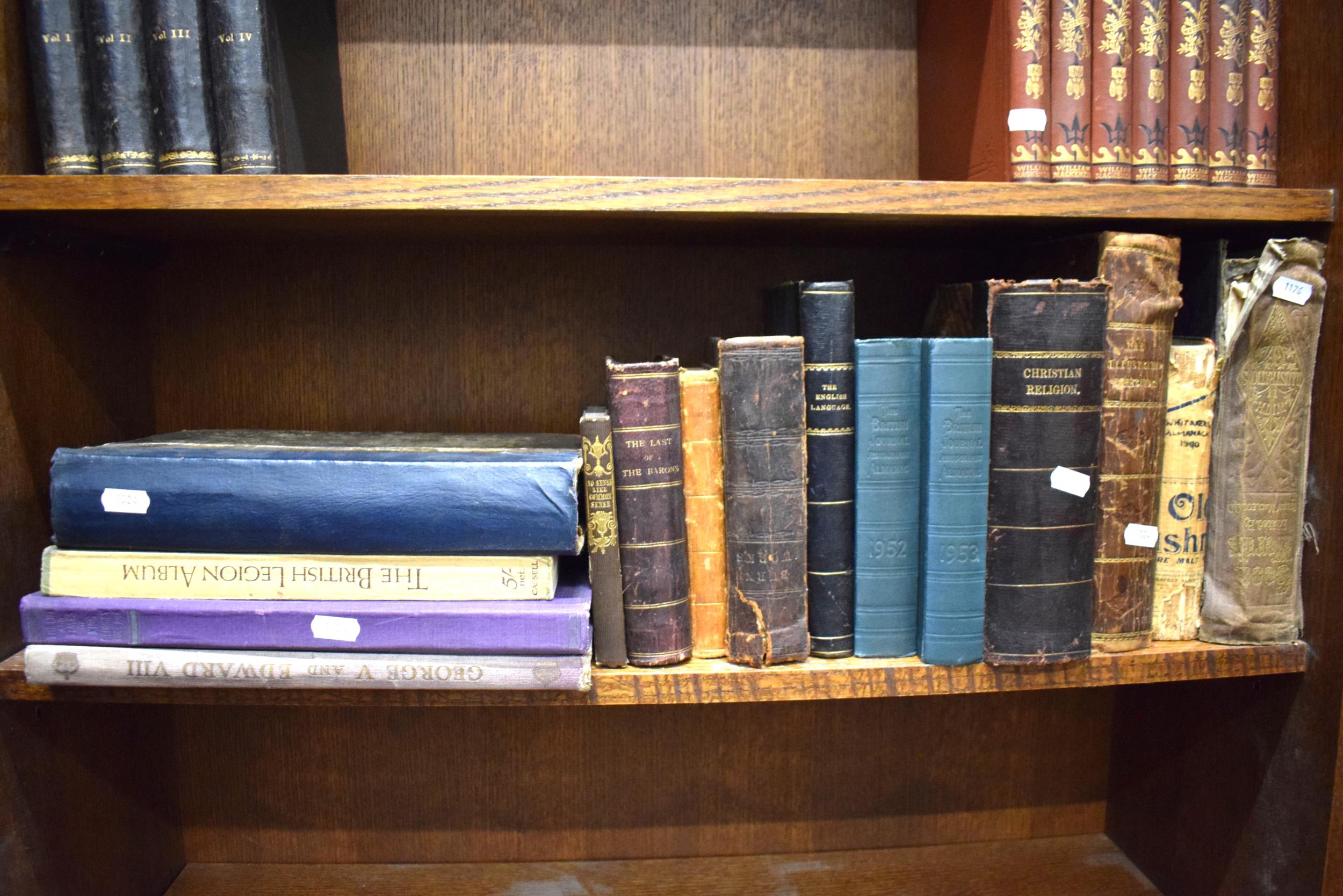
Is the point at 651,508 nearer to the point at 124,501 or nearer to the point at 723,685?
the point at 723,685

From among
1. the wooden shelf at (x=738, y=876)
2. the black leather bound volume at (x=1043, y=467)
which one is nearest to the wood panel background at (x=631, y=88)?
the black leather bound volume at (x=1043, y=467)

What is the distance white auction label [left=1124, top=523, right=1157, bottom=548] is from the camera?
747 mm

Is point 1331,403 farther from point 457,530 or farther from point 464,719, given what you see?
point 464,719

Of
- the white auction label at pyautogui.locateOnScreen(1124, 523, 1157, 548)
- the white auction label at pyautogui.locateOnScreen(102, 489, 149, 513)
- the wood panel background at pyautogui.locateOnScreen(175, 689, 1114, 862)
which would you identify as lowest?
the wood panel background at pyautogui.locateOnScreen(175, 689, 1114, 862)

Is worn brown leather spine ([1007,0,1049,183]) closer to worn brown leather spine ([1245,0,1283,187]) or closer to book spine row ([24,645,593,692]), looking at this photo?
worn brown leather spine ([1245,0,1283,187])

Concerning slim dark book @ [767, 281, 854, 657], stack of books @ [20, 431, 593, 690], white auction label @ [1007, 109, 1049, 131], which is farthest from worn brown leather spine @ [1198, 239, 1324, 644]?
stack of books @ [20, 431, 593, 690]

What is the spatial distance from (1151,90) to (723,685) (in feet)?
2.04

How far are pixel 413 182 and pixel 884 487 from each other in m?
0.45

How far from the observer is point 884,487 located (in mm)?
726

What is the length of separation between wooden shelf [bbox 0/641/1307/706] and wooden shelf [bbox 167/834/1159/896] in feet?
1.21

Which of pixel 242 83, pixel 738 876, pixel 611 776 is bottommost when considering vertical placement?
pixel 738 876

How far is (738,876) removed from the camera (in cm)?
99

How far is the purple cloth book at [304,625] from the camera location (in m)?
0.69

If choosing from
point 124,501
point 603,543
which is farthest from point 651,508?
point 124,501
